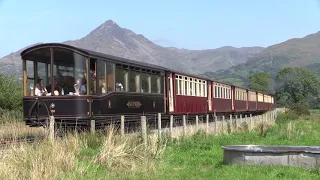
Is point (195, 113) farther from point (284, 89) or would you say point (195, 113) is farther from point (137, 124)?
point (284, 89)

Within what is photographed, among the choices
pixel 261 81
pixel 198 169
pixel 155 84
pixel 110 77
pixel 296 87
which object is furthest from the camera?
pixel 261 81

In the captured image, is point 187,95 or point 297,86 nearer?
point 187,95

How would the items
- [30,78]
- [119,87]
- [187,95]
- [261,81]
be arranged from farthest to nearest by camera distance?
[261,81] → [187,95] → [119,87] → [30,78]

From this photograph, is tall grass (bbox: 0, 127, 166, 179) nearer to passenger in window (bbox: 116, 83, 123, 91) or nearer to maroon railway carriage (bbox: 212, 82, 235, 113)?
passenger in window (bbox: 116, 83, 123, 91)

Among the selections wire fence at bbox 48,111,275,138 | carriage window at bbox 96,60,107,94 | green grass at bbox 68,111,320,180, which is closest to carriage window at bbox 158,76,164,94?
wire fence at bbox 48,111,275,138

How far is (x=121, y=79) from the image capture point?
18.2 m

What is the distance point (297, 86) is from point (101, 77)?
114824mm

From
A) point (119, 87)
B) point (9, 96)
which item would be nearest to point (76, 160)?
point (119, 87)

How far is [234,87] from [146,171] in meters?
33.4

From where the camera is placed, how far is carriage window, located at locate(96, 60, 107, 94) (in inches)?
661

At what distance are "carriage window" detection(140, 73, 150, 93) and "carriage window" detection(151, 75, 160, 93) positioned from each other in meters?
0.45

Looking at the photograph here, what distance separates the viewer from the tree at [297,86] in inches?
4889

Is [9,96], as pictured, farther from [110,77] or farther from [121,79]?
[110,77]

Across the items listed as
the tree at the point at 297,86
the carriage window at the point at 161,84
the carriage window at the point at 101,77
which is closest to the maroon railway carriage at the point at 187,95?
Result: the carriage window at the point at 161,84
